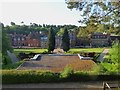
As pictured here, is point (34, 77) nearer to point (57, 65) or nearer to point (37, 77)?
point (37, 77)

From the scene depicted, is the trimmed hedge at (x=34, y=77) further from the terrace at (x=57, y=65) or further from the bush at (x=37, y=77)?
the terrace at (x=57, y=65)

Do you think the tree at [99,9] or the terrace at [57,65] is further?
the terrace at [57,65]

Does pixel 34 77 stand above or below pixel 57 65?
above

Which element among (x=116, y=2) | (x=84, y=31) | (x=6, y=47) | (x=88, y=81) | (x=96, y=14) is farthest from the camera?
(x=6, y=47)

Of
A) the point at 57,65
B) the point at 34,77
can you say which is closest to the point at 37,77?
the point at 34,77

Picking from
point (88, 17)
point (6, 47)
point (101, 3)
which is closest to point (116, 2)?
point (101, 3)

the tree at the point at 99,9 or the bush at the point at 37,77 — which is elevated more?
the tree at the point at 99,9

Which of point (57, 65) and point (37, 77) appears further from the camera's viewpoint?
A: point (57, 65)

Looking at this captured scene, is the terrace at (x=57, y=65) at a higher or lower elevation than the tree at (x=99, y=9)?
lower

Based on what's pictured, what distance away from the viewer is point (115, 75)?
17469 mm

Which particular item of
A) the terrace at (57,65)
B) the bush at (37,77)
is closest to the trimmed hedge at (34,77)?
the bush at (37,77)

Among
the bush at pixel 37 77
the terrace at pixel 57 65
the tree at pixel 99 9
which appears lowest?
the terrace at pixel 57 65

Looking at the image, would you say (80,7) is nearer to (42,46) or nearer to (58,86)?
(58,86)

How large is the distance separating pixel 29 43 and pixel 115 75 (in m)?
67.5
